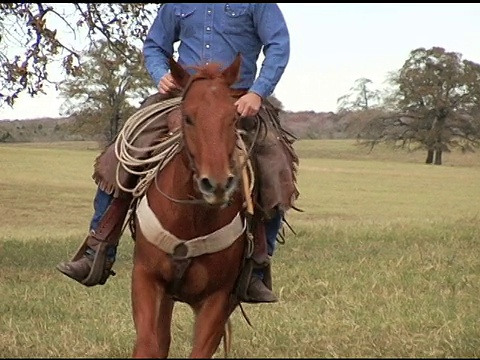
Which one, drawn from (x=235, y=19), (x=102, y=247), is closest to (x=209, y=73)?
(x=235, y=19)

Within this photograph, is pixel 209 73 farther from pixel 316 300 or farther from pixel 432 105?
pixel 432 105

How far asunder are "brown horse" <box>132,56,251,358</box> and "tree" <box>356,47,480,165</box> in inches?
850

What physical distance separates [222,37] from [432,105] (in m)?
30.4

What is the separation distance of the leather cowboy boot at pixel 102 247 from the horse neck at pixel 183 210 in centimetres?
72

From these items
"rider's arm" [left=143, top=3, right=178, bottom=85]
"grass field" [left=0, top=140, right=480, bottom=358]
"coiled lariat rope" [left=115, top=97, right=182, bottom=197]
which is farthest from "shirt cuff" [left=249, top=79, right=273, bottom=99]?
"grass field" [left=0, top=140, right=480, bottom=358]

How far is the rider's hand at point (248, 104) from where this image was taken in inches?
209

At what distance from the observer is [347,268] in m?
11.3

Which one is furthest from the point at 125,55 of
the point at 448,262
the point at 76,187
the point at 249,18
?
the point at 76,187

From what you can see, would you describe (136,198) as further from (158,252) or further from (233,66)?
(233,66)

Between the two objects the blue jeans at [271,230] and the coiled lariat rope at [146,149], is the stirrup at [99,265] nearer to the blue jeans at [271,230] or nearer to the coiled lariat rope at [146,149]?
the coiled lariat rope at [146,149]

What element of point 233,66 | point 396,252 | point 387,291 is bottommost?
point 396,252

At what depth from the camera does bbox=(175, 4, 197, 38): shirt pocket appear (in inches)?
234

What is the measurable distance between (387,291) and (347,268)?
2008mm

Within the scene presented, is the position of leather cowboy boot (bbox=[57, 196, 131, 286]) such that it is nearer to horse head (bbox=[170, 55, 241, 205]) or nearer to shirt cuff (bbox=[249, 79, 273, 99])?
shirt cuff (bbox=[249, 79, 273, 99])
